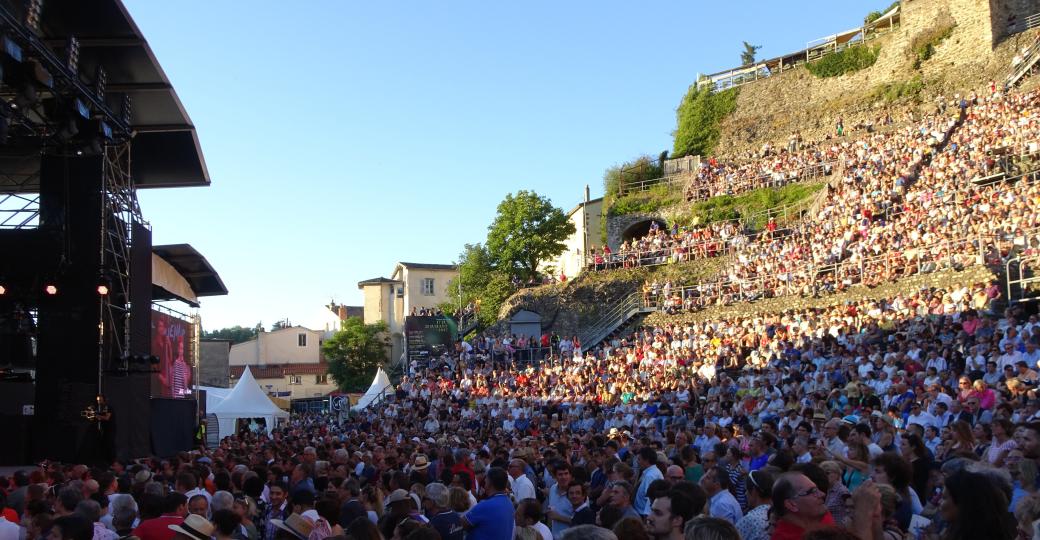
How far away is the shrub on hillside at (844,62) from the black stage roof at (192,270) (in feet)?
98.0

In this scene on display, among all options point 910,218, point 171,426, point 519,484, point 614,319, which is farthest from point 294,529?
point 614,319

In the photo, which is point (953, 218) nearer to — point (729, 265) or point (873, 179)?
point (873, 179)

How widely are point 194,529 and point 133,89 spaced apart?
1299 cm

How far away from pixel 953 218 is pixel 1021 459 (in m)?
18.6

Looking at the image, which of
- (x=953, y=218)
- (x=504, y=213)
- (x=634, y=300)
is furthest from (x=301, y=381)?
(x=953, y=218)

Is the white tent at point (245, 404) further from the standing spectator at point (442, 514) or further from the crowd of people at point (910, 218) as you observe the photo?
the standing spectator at point (442, 514)

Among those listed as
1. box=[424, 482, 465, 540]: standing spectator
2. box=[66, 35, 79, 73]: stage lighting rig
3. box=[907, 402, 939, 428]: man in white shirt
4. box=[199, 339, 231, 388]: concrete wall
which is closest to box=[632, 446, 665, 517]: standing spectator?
box=[424, 482, 465, 540]: standing spectator

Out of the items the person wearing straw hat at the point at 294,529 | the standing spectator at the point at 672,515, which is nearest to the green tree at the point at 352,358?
the person wearing straw hat at the point at 294,529

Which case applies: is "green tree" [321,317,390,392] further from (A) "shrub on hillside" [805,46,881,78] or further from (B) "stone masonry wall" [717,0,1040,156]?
(A) "shrub on hillside" [805,46,881,78]

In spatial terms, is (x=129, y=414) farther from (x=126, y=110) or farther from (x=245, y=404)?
(x=245, y=404)

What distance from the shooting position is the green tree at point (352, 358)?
56125mm

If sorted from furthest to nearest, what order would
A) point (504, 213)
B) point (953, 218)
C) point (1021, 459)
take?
Answer: point (504, 213), point (953, 218), point (1021, 459)

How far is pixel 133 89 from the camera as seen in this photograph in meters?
16.6

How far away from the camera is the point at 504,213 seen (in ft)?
149
